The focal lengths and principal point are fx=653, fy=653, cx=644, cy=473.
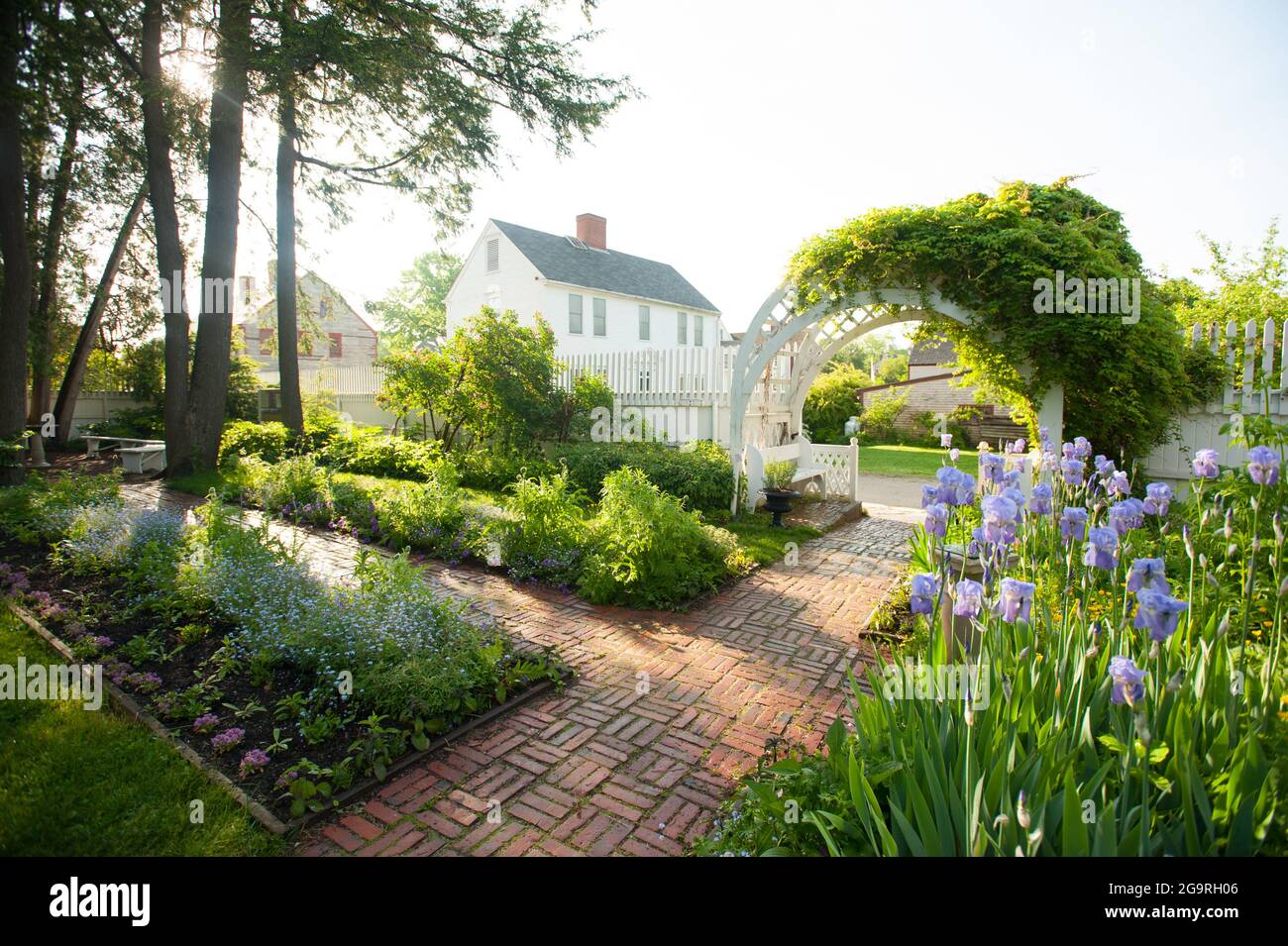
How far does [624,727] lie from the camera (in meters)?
3.71

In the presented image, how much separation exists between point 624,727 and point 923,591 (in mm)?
2006

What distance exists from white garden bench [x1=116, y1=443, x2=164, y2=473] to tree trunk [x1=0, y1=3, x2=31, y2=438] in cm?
280

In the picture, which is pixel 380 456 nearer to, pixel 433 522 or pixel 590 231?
pixel 433 522

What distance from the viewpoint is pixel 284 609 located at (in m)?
4.53

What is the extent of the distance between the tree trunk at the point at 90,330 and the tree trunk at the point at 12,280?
222 inches

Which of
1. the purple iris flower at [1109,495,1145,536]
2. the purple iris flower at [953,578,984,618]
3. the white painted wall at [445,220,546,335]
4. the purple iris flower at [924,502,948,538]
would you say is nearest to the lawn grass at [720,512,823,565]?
the purple iris flower at [924,502,948,538]

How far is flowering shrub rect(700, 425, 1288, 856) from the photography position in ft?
5.79

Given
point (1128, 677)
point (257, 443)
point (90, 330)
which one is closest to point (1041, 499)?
point (1128, 677)

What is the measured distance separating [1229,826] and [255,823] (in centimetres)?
345

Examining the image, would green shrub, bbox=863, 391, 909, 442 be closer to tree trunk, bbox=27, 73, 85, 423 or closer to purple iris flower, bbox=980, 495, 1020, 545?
purple iris flower, bbox=980, 495, 1020, 545
